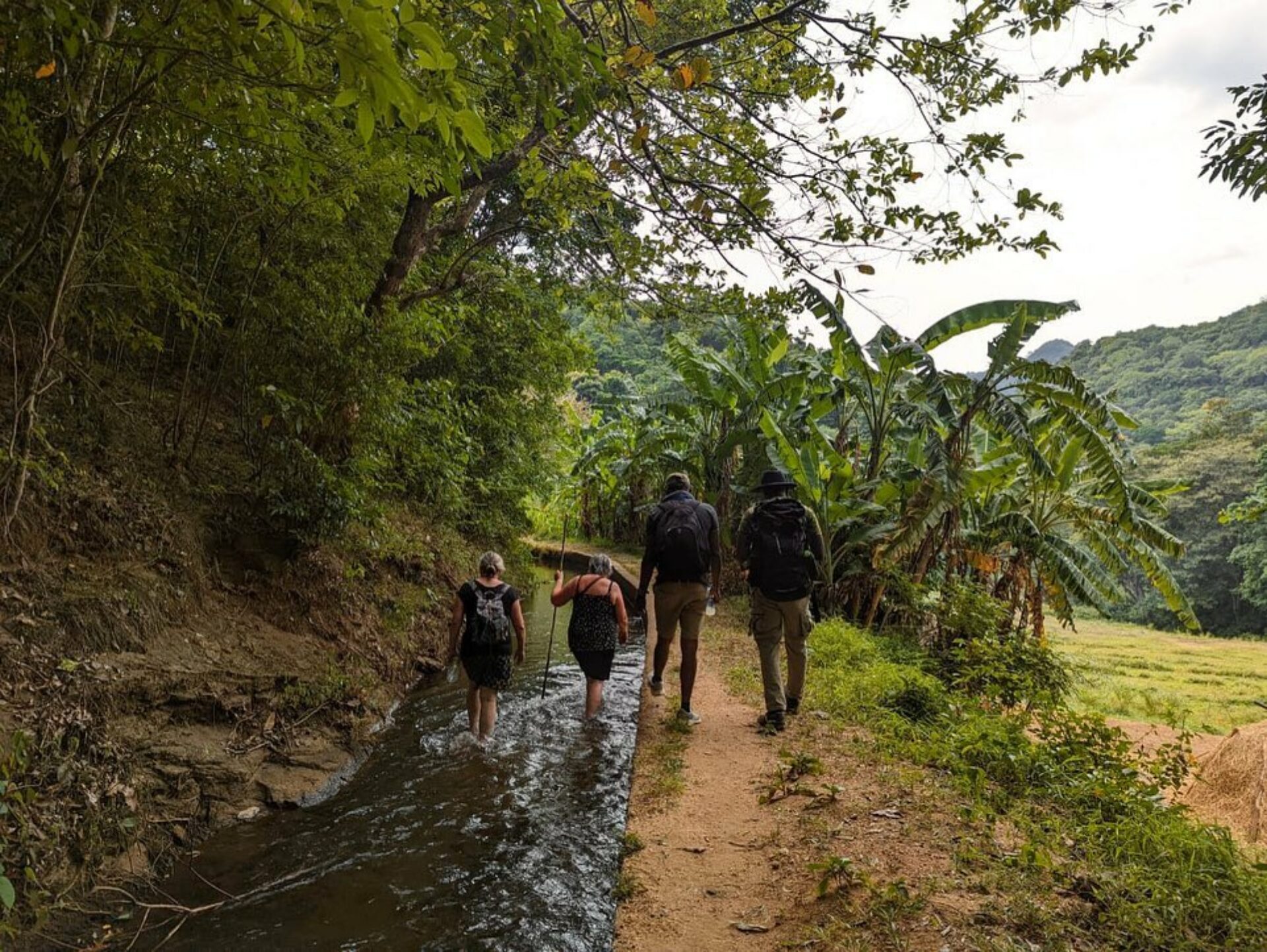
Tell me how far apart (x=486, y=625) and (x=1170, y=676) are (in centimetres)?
1771

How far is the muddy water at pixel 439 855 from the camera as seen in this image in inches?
143

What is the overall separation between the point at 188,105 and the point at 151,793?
3.97 m

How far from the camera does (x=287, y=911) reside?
149 inches

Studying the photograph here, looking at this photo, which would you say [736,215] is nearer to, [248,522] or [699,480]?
[248,522]

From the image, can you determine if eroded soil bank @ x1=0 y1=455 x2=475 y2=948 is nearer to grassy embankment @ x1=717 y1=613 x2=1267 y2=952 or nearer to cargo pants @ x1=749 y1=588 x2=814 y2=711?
cargo pants @ x1=749 y1=588 x2=814 y2=711

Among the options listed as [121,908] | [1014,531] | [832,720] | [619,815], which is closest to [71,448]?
[121,908]

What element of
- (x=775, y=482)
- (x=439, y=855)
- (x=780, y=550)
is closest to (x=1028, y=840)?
(x=780, y=550)

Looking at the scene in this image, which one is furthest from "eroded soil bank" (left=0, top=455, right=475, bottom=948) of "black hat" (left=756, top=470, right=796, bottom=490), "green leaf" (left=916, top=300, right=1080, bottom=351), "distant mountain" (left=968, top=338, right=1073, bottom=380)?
"distant mountain" (left=968, top=338, right=1073, bottom=380)

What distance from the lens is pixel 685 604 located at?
20.4 feet

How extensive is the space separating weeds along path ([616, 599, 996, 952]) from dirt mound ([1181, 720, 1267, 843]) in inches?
129

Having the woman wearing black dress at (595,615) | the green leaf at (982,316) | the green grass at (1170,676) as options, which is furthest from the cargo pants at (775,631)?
the green leaf at (982,316)

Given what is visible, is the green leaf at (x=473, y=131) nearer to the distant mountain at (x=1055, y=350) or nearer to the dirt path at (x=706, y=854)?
the dirt path at (x=706, y=854)

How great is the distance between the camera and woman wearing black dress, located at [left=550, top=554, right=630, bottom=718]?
6656mm

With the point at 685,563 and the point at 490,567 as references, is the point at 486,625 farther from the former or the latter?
the point at 685,563
